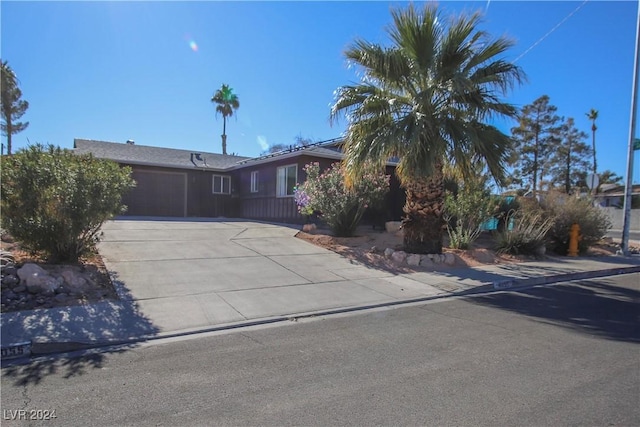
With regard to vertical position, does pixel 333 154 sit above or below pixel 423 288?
above

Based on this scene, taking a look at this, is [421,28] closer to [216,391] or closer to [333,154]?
[333,154]

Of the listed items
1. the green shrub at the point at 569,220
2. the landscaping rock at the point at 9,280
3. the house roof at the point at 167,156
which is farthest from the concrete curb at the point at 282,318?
the house roof at the point at 167,156

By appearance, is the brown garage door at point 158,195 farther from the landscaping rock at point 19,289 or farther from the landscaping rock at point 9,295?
the landscaping rock at point 9,295

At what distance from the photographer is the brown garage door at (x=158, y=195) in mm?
21609

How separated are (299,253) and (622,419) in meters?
8.59

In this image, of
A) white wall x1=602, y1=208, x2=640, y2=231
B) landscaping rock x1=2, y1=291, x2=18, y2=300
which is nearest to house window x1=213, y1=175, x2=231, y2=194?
landscaping rock x1=2, y1=291, x2=18, y2=300

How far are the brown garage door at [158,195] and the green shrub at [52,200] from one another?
1462 cm

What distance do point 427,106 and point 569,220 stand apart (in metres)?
8.43

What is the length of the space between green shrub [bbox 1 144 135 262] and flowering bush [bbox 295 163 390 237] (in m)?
7.00

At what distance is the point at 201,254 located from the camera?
1021cm

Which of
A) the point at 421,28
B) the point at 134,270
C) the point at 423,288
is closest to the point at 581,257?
the point at 423,288

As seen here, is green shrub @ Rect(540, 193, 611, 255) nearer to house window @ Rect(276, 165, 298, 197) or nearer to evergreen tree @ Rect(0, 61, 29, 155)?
house window @ Rect(276, 165, 298, 197)

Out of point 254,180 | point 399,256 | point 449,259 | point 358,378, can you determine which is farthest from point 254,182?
point 358,378

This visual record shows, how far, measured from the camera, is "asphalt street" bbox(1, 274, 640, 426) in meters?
3.33
